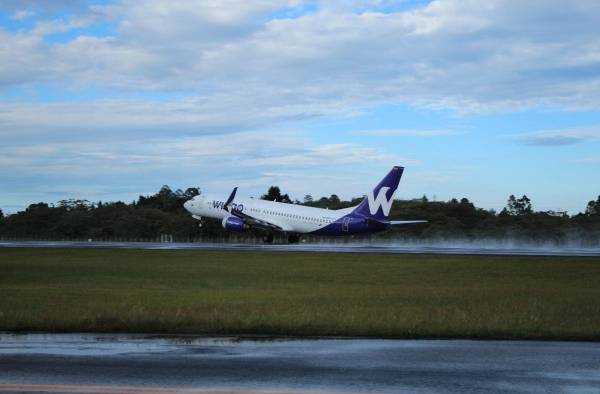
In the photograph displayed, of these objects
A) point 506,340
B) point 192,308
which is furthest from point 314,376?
point 192,308

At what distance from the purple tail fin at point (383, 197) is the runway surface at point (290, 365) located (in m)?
54.5

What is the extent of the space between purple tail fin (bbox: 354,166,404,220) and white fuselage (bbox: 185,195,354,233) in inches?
131

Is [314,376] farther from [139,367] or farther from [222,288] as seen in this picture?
[222,288]

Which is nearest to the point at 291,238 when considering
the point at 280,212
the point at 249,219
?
the point at 280,212

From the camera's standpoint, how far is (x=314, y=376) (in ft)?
33.7

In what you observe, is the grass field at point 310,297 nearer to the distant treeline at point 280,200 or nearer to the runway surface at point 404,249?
the runway surface at point 404,249

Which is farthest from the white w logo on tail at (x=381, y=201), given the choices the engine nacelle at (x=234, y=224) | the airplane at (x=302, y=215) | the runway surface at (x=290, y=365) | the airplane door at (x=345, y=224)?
the runway surface at (x=290, y=365)

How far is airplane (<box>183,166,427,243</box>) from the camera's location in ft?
226

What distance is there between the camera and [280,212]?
76.3 m

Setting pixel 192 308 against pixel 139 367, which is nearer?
pixel 139 367

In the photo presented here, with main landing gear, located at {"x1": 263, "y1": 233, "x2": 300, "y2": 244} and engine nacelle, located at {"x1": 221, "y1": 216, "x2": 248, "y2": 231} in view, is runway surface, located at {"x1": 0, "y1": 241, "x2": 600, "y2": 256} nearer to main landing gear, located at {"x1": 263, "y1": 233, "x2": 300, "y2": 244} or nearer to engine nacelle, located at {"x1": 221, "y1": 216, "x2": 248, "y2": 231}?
engine nacelle, located at {"x1": 221, "y1": 216, "x2": 248, "y2": 231}

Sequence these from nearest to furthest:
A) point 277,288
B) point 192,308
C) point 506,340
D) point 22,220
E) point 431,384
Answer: point 431,384
point 506,340
point 192,308
point 277,288
point 22,220

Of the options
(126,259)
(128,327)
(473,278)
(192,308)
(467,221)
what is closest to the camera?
(128,327)

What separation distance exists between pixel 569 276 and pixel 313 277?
10.6 m
